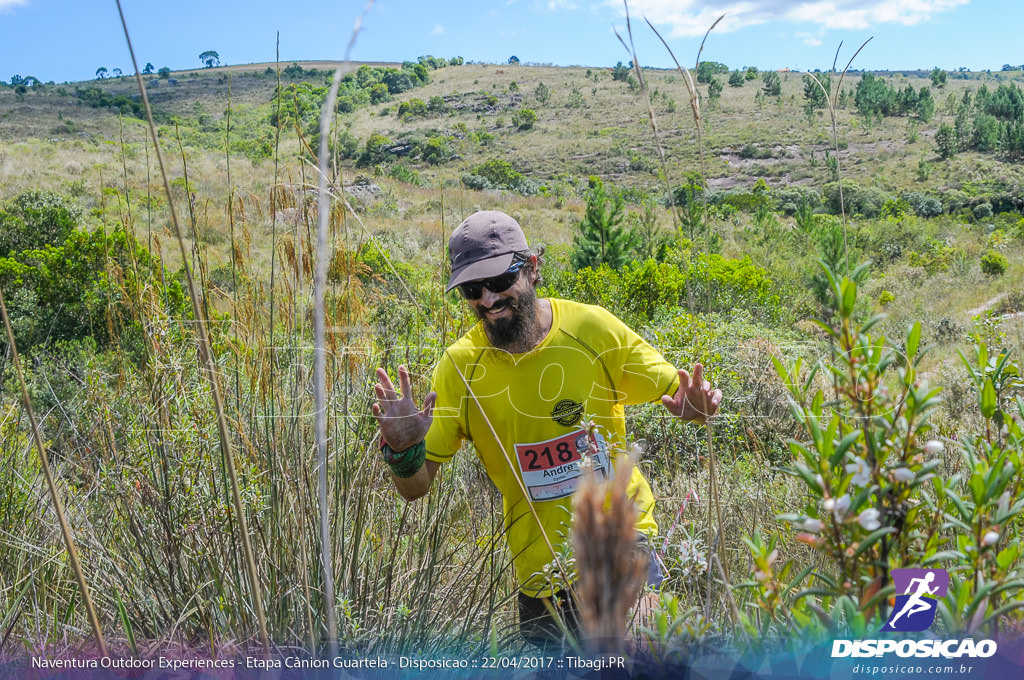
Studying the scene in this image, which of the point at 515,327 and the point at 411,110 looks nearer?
the point at 515,327

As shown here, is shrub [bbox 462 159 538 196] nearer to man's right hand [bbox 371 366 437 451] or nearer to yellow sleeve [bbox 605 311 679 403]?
yellow sleeve [bbox 605 311 679 403]

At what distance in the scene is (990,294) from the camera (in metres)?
10.1

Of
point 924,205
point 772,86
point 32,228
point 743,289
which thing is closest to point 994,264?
point 743,289

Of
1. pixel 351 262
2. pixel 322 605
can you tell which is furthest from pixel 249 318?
pixel 322 605

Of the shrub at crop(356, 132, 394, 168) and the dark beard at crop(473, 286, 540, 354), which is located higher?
the shrub at crop(356, 132, 394, 168)

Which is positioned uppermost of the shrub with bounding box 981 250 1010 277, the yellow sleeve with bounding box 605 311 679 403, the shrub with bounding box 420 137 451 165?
the shrub with bounding box 420 137 451 165

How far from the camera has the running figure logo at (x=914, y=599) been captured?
58 cm

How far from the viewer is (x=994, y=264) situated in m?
11.2

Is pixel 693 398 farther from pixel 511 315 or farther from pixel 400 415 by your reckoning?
pixel 400 415

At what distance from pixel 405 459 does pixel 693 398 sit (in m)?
0.78

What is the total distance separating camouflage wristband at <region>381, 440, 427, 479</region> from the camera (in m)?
1.66

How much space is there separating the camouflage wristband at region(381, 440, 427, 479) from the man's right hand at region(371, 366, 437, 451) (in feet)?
0.05

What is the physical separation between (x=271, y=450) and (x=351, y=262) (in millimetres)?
547

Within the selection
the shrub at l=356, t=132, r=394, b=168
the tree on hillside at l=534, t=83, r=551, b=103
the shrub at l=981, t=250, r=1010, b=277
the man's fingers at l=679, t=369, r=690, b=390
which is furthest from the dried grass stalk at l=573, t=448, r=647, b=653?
the tree on hillside at l=534, t=83, r=551, b=103
